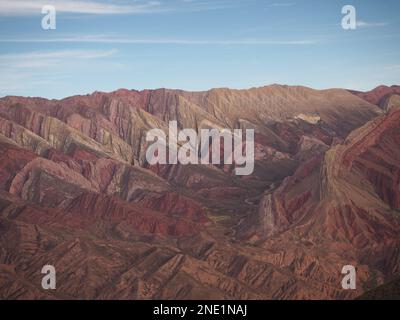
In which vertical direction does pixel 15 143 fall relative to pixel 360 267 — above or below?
above

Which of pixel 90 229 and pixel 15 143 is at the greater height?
pixel 15 143

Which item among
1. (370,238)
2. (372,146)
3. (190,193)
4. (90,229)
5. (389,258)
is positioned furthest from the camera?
(190,193)

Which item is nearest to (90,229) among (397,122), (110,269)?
(110,269)

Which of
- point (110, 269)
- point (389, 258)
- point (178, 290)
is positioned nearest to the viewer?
point (178, 290)

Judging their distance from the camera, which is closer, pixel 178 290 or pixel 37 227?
pixel 178 290

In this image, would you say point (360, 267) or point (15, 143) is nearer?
point (360, 267)
